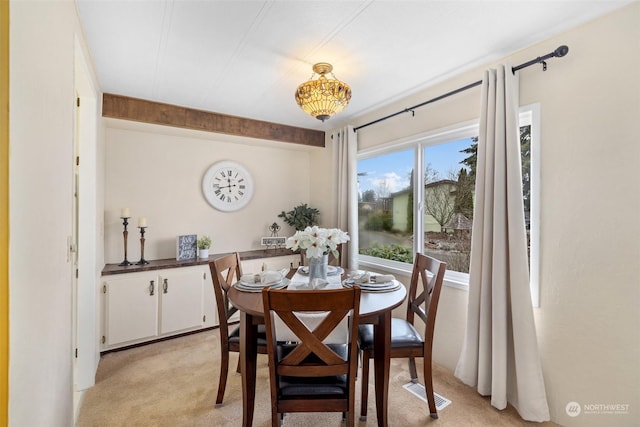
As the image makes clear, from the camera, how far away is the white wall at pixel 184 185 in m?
3.12

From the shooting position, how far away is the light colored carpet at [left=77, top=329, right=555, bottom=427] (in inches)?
73.7

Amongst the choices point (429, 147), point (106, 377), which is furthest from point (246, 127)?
point (106, 377)

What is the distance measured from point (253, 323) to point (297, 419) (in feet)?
2.47

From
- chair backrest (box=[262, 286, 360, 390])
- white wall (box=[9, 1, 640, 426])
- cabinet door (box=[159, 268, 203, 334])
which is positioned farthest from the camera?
cabinet door (box=[159, 268, 203, 334])

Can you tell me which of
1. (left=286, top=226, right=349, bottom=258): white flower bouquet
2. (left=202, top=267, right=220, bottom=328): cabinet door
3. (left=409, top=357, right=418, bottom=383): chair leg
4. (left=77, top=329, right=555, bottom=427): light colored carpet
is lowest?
(left=77, top=329, right=555, bottom=427): light colored carpet

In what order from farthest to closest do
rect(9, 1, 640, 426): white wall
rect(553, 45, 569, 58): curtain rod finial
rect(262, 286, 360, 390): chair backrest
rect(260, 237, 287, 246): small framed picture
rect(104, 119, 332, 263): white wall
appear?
rect(260, 237, 287, 246): small framed picture → rect(104, 119, 332, 263): white wall → rect(553, 45, 569, 58): curtain rod finial → rect(262, 286, 360, 390): chair backrest → rect(9, 1, 640, 426): white wall

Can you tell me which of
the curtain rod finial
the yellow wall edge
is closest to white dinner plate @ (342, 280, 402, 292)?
the yellow wall edge

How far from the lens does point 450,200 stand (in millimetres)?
2631

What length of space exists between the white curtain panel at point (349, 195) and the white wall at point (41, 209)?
2439 millimetres

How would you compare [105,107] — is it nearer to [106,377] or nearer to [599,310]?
[106,377]

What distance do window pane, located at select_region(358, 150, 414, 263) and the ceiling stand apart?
2.63 feet

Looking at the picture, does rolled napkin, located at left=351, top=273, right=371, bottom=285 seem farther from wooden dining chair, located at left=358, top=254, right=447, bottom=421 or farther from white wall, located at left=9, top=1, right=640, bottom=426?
white wall, located at left=9, top=1, right=640, bottom=426

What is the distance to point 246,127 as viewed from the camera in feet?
11.5

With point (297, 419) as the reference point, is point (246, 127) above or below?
above
